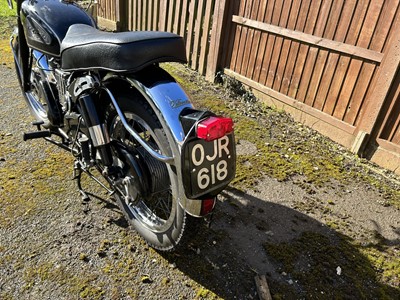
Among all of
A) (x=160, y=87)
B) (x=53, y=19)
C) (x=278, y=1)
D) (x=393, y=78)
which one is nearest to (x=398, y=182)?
(x=393, y=78)

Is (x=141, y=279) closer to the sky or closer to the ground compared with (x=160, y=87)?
closer to the ground

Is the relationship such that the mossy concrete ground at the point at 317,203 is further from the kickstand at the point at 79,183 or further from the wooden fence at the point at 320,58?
the kickstand at the point at 79,183

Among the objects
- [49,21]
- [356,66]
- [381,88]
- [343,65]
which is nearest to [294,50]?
[343,65]

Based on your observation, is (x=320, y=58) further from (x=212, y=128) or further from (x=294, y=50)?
(x=212, y=128)

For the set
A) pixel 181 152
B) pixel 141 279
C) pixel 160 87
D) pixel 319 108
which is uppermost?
pixel 160 87

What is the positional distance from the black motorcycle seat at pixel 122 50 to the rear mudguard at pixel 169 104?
0.28ft

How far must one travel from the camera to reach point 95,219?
8.49 feet

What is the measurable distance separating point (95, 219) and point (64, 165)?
0.83m

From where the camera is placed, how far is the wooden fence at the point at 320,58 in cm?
342

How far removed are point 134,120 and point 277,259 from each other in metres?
1.45

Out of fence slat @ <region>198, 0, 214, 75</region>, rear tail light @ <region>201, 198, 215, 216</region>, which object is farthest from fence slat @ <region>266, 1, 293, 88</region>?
rear tail light @ <region>201, 198, 215, 216</region>

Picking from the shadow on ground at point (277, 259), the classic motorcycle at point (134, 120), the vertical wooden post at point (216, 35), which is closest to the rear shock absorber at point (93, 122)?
the classic motorcycle at point (134, 120)

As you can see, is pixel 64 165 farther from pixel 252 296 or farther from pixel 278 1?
pixel 278 1

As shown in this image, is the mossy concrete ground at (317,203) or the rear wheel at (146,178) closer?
the rear wheel at (146,178)
